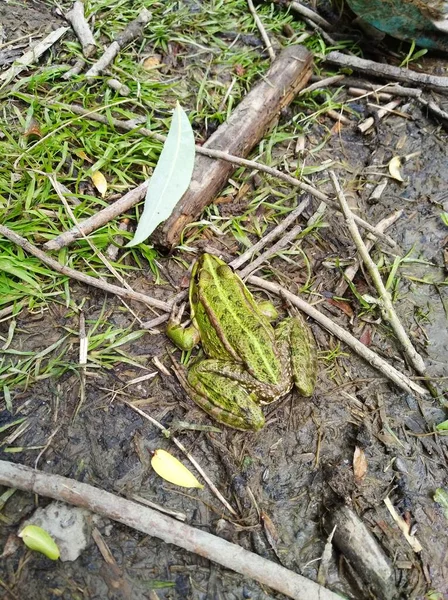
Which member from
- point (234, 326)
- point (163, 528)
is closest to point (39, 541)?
point (163, 528)

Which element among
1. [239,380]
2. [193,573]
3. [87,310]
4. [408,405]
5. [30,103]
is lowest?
[408,405]

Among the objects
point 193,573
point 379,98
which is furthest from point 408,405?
point 379,98

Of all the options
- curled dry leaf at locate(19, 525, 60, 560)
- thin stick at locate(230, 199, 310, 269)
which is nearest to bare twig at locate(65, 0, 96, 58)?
thin stick at locate(230, 199, 310, 269)

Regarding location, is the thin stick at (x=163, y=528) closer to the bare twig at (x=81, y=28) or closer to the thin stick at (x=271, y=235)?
the thin stick at (x=271, y=235)

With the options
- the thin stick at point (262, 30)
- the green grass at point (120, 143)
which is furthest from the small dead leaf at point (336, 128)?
the thin stick at point (262, 30)

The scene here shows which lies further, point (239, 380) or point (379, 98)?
point (379, 98)

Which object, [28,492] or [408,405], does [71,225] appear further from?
[408,405]
